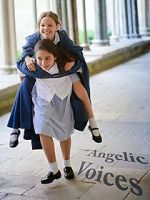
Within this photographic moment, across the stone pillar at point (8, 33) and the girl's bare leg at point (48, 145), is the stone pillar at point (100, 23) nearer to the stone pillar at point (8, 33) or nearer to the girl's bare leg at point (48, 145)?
the stone pillar at point (8, 33)

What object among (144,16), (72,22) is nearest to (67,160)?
(72,22)

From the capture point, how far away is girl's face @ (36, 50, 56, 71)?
261 cm

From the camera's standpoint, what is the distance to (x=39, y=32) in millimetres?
2730

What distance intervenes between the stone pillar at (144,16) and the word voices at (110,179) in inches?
447

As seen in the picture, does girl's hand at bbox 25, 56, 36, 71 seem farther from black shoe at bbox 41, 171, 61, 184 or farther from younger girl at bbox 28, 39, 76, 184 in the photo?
black shoe at bbox 41, 171, 61, 184

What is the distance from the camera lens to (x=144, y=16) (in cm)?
1407

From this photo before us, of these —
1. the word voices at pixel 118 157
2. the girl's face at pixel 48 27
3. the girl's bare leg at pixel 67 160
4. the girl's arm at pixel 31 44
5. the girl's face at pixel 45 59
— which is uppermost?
the girl's face at pixel 48 27

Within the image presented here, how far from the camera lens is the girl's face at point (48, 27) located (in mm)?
2654

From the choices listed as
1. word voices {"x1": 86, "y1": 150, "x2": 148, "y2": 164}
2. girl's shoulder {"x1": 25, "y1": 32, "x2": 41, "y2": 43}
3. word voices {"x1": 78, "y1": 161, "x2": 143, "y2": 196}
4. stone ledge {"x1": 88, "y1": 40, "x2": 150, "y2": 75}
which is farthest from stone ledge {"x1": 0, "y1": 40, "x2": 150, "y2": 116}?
girl's shoulder {"x1": 25, "y1": 32, "x2": 41, "y2": 43}

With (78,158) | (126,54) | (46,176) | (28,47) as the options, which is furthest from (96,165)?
(126,54)

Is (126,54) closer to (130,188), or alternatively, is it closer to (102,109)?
(102,109)

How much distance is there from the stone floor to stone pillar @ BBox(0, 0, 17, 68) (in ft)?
4.51

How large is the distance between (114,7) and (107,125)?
7689 mm

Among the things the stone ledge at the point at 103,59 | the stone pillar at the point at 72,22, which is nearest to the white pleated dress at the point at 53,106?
the stone ledge at the point at 103,59
